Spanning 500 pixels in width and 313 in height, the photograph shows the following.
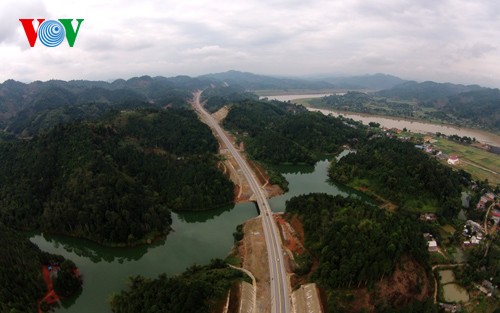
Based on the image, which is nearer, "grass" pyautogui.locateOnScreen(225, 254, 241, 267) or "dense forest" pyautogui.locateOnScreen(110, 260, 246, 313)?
"dense forest" pyautogui.locateOnScreen(110, 260, 246, 313)

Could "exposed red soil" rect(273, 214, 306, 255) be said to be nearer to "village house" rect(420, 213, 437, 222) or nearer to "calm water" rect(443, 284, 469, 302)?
"calm water" rect(443, 284, 469, 302)

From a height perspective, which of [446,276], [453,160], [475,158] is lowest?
[446,276]

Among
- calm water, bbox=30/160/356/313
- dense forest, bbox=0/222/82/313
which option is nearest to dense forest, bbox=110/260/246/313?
calm water, bbox=30/160/356/313

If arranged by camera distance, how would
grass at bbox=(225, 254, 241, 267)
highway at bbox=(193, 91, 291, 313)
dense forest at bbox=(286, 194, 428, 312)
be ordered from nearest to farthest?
highway at bbox=(193, 91, 291, 313)
dense forest at bbox=(286, 194, 428, 312)
grass at bbox=(225, 254, 241, 267)

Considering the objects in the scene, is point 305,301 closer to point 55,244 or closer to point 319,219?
point 319,219

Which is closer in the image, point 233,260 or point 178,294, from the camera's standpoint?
point 178,294

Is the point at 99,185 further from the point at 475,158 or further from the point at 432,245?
the point at 475,158

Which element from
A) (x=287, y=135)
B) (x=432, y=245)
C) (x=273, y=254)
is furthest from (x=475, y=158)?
(x=273, y=254)
